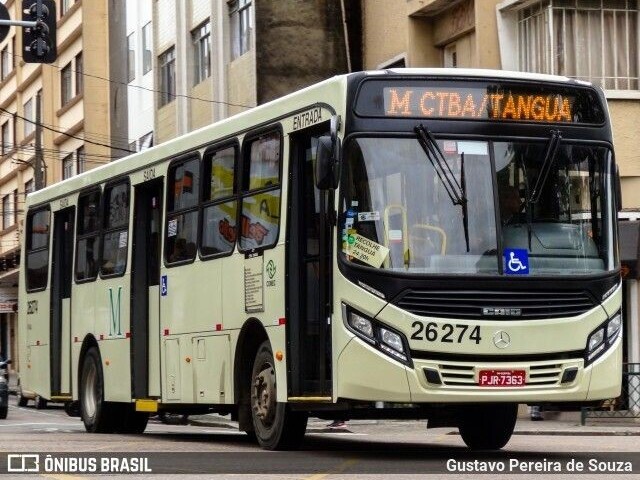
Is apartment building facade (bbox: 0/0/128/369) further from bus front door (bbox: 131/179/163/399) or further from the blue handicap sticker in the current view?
the blue handicap sticker

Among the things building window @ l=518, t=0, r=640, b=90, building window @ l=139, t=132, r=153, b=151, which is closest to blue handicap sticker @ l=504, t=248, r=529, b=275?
building window @ l=518, t=0, r=640, b=90

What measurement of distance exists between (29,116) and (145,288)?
160ft

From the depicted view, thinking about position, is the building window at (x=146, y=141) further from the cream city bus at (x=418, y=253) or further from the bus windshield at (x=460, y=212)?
the bus windshield at (x=460, y=212)

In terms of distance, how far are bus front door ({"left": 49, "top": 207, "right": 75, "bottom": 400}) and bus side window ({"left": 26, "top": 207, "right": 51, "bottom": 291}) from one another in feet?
1.30

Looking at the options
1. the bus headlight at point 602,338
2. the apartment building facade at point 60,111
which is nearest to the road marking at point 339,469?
the bus headlight at point 602,338

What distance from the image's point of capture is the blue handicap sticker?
14281mm

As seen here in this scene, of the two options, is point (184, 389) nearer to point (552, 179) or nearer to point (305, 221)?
point (305, 221)

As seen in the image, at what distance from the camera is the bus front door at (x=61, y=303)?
23.0m

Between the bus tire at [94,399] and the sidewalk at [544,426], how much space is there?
376 cm

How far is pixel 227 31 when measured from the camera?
140ft

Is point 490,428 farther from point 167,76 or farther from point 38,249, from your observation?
point 167,76

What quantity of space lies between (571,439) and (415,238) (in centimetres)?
882

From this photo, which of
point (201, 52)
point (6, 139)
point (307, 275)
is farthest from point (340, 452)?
point (6, 139)

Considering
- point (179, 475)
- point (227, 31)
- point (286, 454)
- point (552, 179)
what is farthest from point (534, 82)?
point (227, 31)
